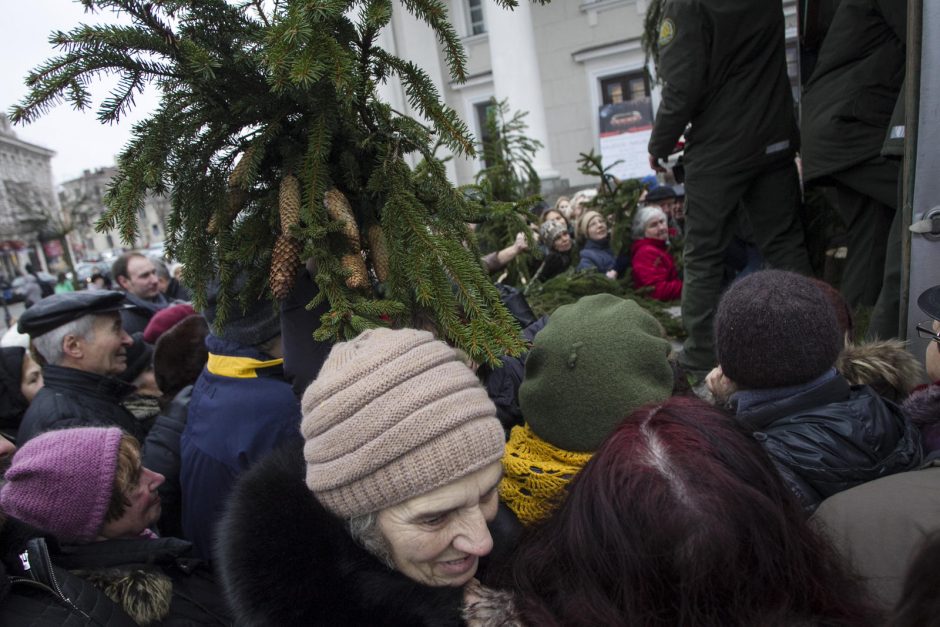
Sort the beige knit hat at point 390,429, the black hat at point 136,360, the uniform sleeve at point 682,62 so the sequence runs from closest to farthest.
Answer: the beige knit hat at point 390,429
the uniform sleeve at point 682,62
the black hat at point 136,360

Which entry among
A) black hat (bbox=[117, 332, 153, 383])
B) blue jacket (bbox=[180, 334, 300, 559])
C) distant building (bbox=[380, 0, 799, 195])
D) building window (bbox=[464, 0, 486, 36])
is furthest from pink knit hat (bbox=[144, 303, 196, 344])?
building window (bbox=[464, 0, 486, 36])

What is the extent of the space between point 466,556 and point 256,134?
46.4 inches

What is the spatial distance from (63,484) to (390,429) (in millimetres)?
1221

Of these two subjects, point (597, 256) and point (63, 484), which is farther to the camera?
point (597, 256)

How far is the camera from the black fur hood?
1184mm

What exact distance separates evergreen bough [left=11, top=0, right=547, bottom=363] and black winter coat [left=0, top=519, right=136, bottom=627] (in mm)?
762

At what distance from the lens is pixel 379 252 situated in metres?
1.56

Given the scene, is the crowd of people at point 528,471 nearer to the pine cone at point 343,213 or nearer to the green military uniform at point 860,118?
the green military uniform at point 860,118

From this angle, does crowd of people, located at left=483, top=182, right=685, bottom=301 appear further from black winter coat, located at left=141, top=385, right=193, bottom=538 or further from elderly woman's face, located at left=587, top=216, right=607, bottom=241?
black winter coat, located at left=141, top=385, right=193, bottom=538

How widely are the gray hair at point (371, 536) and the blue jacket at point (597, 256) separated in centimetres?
375

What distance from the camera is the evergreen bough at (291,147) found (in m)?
1.33

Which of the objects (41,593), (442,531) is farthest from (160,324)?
(442,531)

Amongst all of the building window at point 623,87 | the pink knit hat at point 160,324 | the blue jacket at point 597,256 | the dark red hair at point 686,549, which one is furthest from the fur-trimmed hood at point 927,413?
the building window at point 623,87

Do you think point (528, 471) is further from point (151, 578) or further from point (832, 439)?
point (151, 578)
